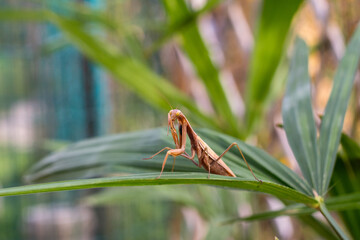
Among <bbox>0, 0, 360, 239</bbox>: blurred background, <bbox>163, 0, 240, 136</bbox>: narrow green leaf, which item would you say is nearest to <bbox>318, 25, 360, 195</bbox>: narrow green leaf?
<bbox>163, 0, 240, 136</bbox>: narrow green leaf

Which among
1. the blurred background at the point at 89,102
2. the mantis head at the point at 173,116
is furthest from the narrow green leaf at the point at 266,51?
the blurred background at the point at 89,102

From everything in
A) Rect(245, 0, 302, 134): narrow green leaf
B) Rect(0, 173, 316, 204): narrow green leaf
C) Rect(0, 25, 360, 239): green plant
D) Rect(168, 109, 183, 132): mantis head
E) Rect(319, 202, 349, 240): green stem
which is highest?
Rect(245, 0, 302, 134): narrow green leaf

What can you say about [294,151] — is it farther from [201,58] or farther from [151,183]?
[201,58]

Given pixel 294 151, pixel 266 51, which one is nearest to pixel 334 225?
pixel 294 151

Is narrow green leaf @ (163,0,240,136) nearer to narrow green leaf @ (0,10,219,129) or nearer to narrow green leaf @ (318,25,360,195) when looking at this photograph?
narrow green leaf @ (0,10,219,129)

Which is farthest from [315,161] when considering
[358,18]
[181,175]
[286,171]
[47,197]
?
[47,197]
